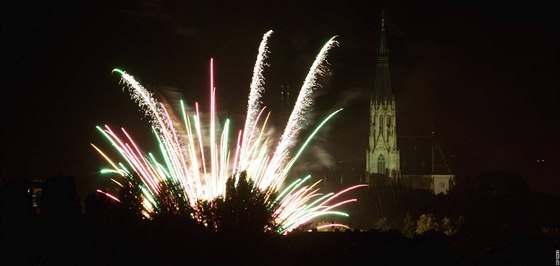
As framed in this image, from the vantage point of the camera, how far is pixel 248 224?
36.8 meters

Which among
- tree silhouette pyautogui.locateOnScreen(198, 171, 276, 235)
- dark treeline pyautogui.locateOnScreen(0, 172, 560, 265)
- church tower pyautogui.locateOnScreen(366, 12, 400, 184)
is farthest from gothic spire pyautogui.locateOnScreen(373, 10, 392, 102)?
tree silhouette pyautogui.locateOnScreen(198, 171, 276, 235)

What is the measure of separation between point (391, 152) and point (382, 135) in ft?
7.31

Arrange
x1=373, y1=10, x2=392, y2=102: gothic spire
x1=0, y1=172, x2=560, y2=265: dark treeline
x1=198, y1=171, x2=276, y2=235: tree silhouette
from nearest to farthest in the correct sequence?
x1=0, y1=172, x2=560, y2=265: dark treeline < x1=198, y1=171, x2=276, y2=235: tree silhouette < x1=373, y1=10, x2=392, y2=102: gothic spire

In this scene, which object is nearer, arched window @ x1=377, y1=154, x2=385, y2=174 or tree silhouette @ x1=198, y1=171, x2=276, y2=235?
tree silhouette @ x1=198, y1=171, x2=276, y2=235

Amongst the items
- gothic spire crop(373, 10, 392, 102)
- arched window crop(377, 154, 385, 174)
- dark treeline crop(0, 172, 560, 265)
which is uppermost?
gothic spire crop(373, 10, 392, 102)

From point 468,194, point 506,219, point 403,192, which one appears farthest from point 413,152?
point 506,219

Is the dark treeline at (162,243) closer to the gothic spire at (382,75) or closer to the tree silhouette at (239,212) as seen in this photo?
the tree silhouette at (239,212)

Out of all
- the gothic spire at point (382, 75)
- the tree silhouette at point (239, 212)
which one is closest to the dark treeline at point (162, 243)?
the tree silhouette at point (239, 212)

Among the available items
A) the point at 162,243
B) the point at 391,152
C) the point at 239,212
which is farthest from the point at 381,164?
the point at 162,243

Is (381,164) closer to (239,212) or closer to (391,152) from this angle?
(391,152)

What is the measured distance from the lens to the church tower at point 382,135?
123 meters

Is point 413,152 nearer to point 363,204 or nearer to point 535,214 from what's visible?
point 363,204

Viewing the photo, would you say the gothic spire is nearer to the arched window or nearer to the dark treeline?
the arched window

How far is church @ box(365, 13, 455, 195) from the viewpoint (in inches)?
4813
